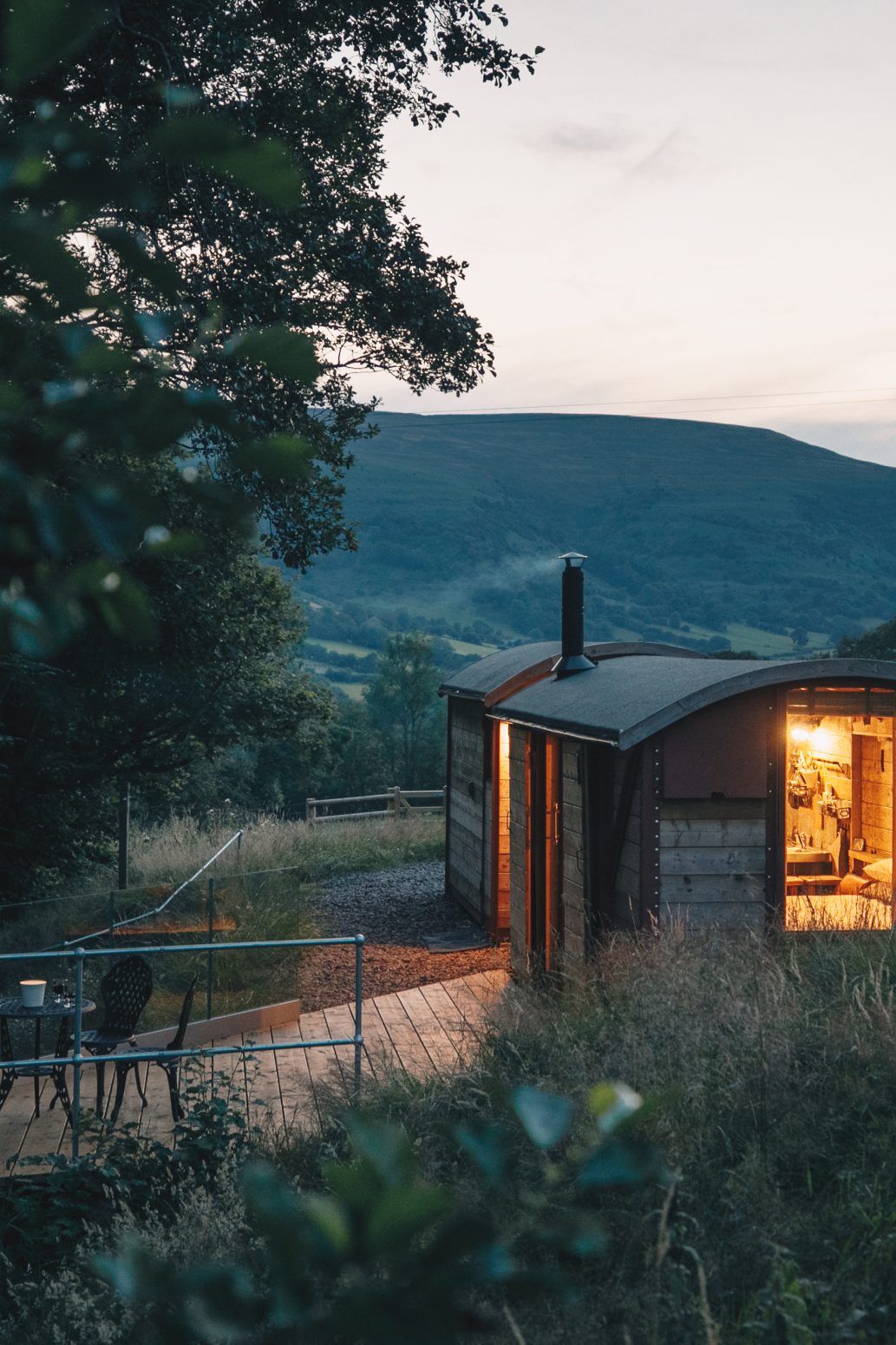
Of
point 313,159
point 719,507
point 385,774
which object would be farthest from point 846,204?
point 719,507

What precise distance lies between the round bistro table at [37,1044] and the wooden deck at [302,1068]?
0.24m

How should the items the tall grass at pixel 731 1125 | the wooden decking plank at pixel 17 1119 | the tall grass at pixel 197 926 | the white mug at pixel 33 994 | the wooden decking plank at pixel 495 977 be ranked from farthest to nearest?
1. the wooden decking plank at pixel 495 977
2. the tall grass at pixel 197 926
3. the white mug at pixel 33 994
4. the wooden decking plank at pixel 17 1119
5. the tall grass at pixel 731 1125

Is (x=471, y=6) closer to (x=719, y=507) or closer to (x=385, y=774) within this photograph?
(x=385, y=774)

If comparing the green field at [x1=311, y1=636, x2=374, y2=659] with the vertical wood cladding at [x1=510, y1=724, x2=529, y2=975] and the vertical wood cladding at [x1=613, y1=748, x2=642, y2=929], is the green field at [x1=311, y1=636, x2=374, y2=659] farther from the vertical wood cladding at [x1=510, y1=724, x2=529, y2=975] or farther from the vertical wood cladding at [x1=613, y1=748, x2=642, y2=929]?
the vertical wood cladding at [x1=613, y1=748, x2=642, y2=929]

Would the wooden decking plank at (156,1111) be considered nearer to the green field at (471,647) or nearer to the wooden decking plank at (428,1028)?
the wooden decking plank at (428,1028)

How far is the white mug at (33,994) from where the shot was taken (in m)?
7.19

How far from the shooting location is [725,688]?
25.6 ft

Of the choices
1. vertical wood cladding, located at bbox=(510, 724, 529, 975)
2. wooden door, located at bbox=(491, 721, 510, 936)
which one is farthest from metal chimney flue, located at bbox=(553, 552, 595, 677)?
wooden door, located at bbox=(491, 721, 510, 936)

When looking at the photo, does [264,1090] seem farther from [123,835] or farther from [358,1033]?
[123,835]

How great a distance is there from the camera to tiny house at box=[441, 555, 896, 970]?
7965 millimetres

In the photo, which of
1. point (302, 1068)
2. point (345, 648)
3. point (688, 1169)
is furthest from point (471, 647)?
point (688, 1169)

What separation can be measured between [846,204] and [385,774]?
26994 mm

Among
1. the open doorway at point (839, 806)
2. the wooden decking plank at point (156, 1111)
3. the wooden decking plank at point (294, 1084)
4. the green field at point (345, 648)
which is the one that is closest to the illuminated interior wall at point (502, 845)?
the open doorway at point (839, 806)

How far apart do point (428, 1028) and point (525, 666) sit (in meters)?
4.67
